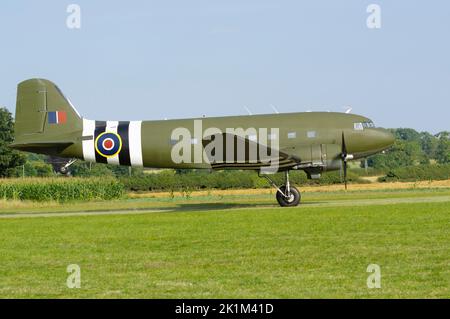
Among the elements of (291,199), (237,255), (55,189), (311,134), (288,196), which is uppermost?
(311,134)

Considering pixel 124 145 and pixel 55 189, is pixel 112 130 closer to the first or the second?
pixel 124 145

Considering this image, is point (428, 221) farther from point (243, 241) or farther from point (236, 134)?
point (236, 134)

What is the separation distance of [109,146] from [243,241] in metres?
16.5

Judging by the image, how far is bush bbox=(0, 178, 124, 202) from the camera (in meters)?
51.4

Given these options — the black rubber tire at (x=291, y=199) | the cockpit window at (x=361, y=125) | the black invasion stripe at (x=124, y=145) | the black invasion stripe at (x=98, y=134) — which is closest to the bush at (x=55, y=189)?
the black invasion stripe at (x=98, y=134)

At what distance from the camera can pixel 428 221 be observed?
25391 mm

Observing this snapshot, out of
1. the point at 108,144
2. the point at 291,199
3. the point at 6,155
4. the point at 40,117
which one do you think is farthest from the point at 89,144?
the point at 6,155

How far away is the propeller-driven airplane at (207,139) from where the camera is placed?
115ft

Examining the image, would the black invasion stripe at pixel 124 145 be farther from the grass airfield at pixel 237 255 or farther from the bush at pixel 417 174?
the bush at pixel 417 174

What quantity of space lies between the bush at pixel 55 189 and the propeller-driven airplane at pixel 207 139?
14363 mm

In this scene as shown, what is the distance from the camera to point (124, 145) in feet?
120

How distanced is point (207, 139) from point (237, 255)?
1685 cm

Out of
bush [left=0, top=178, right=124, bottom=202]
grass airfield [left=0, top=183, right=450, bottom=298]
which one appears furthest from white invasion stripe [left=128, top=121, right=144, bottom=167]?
bush [left=0, top=178, right=124, bottom=202]

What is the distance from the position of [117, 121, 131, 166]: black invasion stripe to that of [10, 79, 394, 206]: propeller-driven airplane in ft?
0.16
